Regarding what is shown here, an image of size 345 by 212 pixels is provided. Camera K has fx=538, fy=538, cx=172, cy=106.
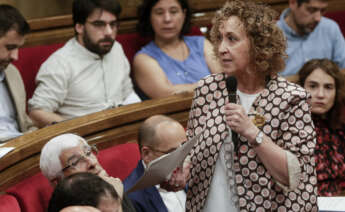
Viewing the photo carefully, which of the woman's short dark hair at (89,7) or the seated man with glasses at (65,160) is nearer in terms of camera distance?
the seated man with glasses at (65,160)

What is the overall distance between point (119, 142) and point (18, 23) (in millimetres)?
326

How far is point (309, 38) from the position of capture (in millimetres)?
1646

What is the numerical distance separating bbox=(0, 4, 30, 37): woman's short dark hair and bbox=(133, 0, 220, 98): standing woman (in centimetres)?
38

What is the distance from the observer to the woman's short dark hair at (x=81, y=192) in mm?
583

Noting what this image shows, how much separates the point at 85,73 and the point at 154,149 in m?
0.51

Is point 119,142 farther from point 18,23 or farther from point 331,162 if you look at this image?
point 331,162

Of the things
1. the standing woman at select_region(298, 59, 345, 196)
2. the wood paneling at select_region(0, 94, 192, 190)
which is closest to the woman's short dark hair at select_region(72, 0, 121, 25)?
the wood paneling at select_region(0, 94, 192, 190)

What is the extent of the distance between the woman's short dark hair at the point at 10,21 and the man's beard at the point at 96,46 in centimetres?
22

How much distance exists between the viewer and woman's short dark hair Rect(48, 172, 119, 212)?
0.58m

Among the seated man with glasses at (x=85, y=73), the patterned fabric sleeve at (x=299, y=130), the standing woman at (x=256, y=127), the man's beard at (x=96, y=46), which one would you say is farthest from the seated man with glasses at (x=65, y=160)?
the man's beard at (x=96, y=46)

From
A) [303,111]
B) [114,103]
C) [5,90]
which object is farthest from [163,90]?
[303,111]

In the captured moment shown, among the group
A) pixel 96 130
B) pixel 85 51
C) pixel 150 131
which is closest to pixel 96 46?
pixel 85 51

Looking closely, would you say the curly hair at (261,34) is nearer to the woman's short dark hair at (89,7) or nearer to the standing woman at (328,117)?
the standing woman at (328,117)

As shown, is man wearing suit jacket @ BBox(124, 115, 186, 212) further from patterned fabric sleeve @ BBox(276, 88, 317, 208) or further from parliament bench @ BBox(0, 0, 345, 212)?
patterned fabric sleeve @ BBox(276, 88, 317, 208)
